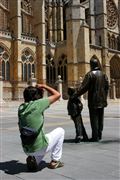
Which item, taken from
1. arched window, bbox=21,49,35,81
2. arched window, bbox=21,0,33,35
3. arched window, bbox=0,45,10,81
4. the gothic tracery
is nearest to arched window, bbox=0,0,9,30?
arched window, bbox=21,0,33,35

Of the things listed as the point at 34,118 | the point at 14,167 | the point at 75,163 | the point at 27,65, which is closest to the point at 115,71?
the point at 27,65

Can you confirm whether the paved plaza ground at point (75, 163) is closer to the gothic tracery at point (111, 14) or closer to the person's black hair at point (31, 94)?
the person's black hair at point (31, 94)

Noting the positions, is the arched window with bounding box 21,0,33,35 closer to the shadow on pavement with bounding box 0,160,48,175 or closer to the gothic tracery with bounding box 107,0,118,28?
the gothic tracery with bounding box 107,0,118,28

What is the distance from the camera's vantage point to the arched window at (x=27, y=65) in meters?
36.0

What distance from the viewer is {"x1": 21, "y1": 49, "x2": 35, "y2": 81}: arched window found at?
3601 centimetres

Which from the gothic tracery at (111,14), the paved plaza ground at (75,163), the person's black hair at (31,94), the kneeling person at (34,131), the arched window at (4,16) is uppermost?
the gothic tracery at (111,14)

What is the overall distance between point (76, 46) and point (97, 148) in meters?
33.6

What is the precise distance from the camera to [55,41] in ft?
140

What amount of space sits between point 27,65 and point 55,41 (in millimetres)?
7700

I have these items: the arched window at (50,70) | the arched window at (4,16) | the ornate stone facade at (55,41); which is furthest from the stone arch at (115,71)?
the arched window at (4,16)

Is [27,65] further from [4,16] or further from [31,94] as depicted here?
[31,94]

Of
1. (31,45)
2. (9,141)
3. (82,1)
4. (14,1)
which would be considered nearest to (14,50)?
(31,45)

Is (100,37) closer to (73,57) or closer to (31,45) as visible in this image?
(73,57)

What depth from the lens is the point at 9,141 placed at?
694 centimetres
